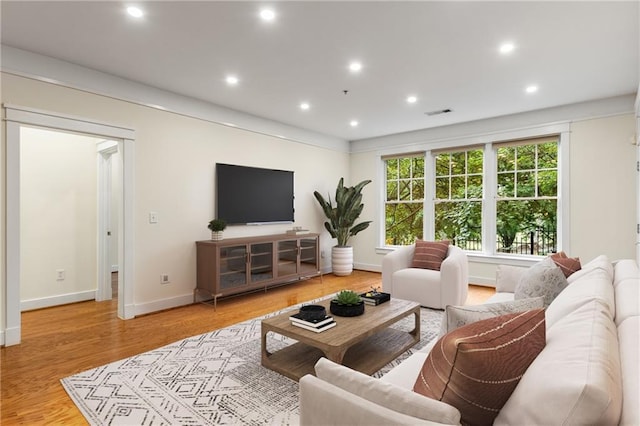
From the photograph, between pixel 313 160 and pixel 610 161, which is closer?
pixel 610 161

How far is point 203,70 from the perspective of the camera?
3523mm

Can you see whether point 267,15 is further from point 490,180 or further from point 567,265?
point 490,180

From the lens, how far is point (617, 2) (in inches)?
93.3

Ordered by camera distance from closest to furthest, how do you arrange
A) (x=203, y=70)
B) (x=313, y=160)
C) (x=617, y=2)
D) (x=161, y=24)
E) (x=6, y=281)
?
(x=617, y=2) < (x=161, y=24) < (x=6, y=281) < (x=203, y=70) < (x=313, y=160)

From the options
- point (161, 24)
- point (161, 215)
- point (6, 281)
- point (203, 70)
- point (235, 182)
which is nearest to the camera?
point (161, 24)

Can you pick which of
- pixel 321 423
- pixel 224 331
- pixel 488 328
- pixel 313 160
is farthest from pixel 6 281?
pixel 313 160

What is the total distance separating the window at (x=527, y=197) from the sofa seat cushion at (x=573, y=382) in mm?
4465

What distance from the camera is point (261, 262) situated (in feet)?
15.9

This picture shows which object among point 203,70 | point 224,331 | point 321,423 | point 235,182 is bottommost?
point 224,331

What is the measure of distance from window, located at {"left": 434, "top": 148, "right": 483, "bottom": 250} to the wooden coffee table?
3.20 meters

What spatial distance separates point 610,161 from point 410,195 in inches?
112

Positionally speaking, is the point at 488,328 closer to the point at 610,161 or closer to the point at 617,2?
the point at 617,2

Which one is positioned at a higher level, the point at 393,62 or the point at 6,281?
the point at 393,62

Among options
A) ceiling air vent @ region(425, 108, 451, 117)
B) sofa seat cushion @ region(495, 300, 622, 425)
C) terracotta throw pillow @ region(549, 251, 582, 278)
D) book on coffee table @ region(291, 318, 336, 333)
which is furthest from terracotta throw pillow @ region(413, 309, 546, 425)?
ceiling air vent @ region(425, 108, 451, 117)
